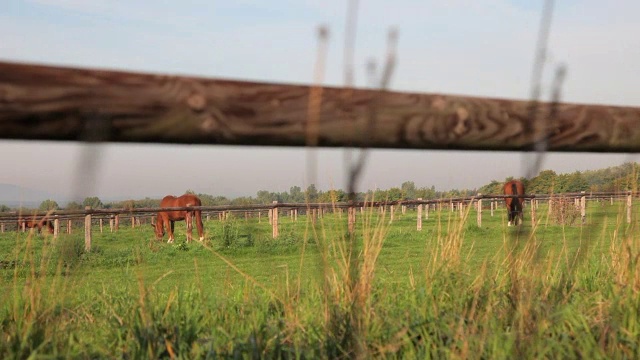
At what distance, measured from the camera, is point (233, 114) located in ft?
6.77

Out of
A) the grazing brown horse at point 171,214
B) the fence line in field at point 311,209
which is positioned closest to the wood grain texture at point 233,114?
the fence line in field at point 311,209

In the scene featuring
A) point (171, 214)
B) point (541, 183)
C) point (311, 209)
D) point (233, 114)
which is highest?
point (233, 114)

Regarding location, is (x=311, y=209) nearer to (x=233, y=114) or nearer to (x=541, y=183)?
(x=541, y=183)

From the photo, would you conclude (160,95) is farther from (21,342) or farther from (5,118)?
(21,342)

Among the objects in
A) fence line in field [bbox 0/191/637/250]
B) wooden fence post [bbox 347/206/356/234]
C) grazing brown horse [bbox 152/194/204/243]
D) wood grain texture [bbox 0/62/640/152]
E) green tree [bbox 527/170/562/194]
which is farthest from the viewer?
grazing brown horse [bbox 152/194/204/243]

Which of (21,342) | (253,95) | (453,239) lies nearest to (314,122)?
(253,95)

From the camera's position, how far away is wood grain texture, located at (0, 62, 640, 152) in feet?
6.14

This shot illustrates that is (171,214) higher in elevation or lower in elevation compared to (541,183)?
lower

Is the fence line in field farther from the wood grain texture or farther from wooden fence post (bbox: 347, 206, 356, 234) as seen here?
the wood grain texture

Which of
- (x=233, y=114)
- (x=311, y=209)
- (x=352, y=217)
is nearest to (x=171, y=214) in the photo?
(x=311, y=209)

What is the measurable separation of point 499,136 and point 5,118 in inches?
60.6

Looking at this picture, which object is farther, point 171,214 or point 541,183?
point 171,214

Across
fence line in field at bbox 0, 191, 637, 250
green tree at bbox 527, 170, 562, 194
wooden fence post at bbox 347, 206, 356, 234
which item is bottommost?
fence line in field at bbox 0, 191, 637, 250

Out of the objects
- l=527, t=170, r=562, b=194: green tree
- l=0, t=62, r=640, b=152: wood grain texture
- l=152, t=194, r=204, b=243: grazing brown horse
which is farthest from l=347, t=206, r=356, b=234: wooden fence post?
l=152, t=194, r=204, b=243: grazing brown horse
